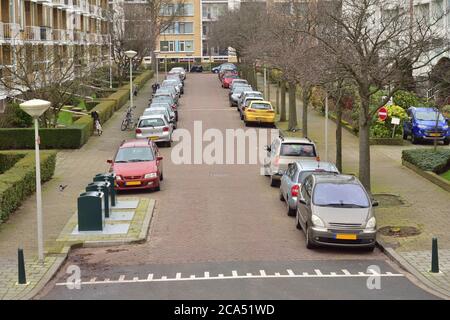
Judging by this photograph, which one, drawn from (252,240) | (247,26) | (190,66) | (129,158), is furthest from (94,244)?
(190,66)

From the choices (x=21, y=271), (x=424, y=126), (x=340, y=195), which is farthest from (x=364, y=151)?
(x=424, y=126)

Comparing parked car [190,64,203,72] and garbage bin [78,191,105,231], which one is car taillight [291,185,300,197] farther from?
parked car [190,64,203,72]

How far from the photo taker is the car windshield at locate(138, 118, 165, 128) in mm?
34219

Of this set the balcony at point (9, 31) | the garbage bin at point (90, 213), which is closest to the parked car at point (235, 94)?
the balcony at point (9, 31)

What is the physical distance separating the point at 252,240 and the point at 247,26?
41232 millimetres

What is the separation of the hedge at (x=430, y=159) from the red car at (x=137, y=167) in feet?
30.9

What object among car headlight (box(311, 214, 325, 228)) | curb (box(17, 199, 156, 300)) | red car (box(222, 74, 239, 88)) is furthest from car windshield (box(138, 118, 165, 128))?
red car (box(222, 74, 239, 88))

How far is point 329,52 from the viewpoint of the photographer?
2159cm

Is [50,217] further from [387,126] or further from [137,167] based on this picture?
[387,126]

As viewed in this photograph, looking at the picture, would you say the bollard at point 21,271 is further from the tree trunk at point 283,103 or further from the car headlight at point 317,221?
the tree trunk at point 283,103

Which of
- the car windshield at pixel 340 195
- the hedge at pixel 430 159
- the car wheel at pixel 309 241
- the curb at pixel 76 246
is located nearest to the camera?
the curb at pixel 76 246

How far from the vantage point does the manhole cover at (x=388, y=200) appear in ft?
70.8

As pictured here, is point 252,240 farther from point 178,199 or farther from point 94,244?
point 178,199

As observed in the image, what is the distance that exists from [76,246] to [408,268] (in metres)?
7.38
